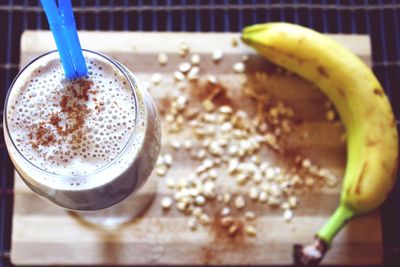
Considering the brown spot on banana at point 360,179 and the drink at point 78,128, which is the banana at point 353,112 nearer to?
the brown spot on banana at point 360,179

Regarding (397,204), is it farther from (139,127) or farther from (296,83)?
(139,127)

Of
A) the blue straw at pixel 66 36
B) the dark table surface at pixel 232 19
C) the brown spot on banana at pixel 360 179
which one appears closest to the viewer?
the blue straw at pixel 66 36

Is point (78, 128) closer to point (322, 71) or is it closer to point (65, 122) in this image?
point (65, 122)

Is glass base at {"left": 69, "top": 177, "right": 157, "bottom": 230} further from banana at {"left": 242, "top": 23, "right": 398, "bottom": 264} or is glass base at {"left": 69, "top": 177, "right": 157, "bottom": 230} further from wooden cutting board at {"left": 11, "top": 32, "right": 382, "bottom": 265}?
banana at {"left": 242, "top": 23, "right": 398, "bottom": 264}

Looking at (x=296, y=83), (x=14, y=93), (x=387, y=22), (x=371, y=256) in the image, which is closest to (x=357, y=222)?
(x=371, y=256)

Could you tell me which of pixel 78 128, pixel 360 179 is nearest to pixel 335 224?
pixel 360 179

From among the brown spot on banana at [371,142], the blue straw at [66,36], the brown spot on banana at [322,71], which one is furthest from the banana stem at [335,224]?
the blue straw at [66,36]
